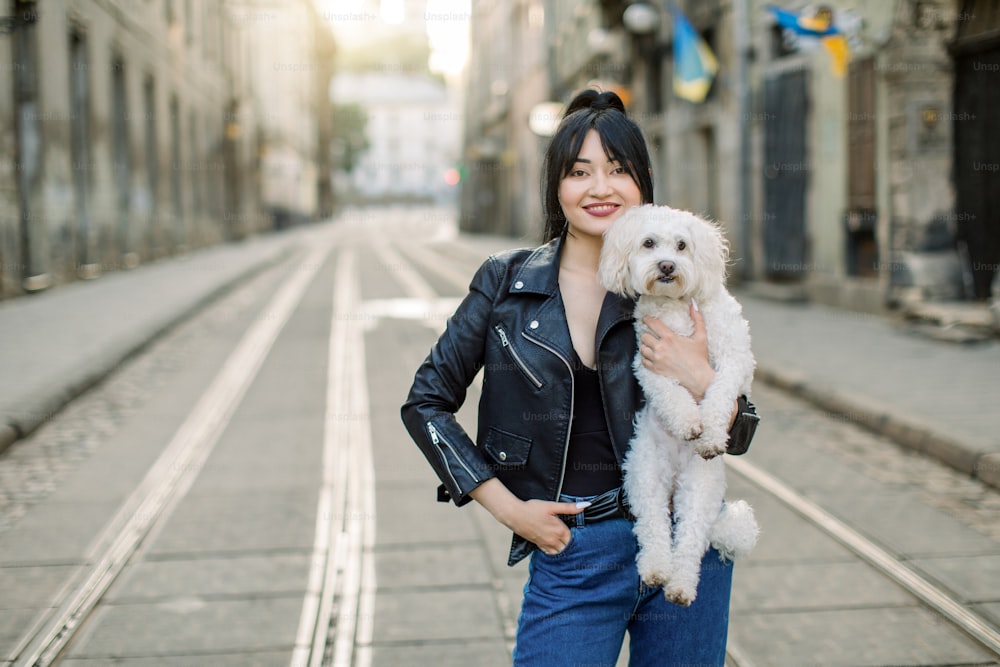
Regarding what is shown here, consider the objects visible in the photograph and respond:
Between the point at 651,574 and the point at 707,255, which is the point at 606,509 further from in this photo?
the point at 707,255

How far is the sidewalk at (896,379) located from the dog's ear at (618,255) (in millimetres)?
4435

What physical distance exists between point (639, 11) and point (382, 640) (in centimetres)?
1676

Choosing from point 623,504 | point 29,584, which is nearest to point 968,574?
point 623,504

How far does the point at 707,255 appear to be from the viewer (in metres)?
2.24

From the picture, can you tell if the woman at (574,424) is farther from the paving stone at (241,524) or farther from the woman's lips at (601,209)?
the paving stone at (241,524)

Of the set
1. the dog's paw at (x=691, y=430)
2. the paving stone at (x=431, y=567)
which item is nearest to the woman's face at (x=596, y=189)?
the dog's paw at (x=691, y=430)

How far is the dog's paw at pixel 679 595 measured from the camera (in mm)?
2203

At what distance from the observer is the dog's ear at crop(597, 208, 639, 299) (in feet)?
7.24

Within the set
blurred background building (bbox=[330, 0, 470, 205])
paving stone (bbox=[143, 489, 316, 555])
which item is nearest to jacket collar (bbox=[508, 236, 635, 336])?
paving stone (bbox=[143, 489, 316, 555])

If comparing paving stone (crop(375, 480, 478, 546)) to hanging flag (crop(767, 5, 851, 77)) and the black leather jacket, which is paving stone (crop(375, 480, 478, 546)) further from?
hanging flag (crop(767, 5, 851, 77))

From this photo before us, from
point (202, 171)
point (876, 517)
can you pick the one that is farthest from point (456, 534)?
point (202, 171)

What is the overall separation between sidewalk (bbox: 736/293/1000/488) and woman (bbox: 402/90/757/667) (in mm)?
4241

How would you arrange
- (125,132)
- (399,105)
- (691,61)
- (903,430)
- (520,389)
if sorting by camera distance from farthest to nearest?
1. (399,105)
2. (125,132)
3. (691,61)
4. (903,430)
5. (520,389)

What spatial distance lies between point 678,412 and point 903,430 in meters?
5.30
